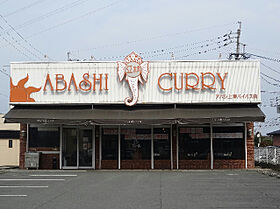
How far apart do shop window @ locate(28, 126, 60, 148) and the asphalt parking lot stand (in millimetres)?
4909

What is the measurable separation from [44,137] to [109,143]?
11.7ft

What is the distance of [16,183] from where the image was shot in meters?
15.9

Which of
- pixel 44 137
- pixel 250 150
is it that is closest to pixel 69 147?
pixel 44 137

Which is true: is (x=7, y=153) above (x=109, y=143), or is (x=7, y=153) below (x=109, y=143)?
below

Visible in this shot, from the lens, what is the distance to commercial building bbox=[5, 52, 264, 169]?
21.2 m

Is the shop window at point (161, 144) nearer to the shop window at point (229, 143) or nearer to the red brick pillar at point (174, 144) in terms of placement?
the red brick pillar at point (174, 144)

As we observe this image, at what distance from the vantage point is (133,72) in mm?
21359

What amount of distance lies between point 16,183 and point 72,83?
728 centimetres

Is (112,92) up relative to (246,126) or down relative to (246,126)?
up

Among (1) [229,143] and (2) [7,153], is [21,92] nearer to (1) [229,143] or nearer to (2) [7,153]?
(1) [229,143]

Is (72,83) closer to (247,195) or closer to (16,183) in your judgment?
(16,183)

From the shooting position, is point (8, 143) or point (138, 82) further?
point (8, 143)

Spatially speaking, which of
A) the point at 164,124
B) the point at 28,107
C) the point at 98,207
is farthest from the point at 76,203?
the point at 28,107

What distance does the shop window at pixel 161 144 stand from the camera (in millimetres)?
21781
